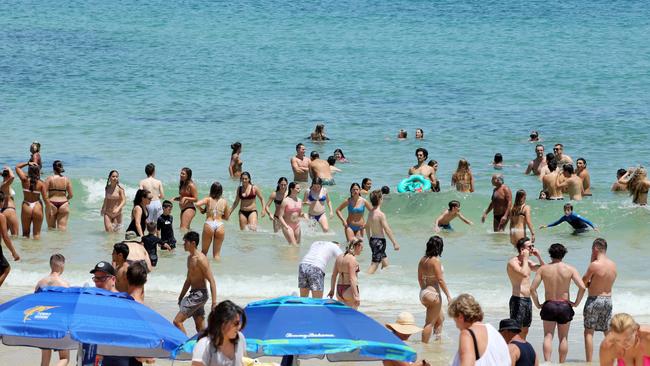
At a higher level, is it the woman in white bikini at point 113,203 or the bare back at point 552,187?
the bare back at point 552,187

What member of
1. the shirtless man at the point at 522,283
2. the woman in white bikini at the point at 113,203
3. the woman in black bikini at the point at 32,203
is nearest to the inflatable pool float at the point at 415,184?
the woman in white bikini at the point at 113,203

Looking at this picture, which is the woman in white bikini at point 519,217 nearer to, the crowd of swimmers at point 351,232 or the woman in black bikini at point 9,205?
the crowd of swimmers at point 351,232

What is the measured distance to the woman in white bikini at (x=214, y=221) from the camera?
599 inches

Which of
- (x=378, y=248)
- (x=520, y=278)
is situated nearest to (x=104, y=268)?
(x=520, y=278)

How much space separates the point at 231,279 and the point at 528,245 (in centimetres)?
538

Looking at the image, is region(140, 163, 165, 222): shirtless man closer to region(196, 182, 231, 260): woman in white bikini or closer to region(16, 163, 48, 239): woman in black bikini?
region(196, 182, 231, 260): woman in white bikini

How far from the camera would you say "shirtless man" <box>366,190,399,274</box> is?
14648 mm

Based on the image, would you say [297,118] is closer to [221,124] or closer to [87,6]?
[221,124]

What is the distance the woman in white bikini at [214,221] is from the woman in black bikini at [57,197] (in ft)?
8.08

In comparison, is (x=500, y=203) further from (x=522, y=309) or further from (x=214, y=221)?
(x=522, y=309)

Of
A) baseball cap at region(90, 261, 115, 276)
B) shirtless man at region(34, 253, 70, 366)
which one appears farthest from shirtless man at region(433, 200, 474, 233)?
baseball cap at region(90, 261, 115, 276)

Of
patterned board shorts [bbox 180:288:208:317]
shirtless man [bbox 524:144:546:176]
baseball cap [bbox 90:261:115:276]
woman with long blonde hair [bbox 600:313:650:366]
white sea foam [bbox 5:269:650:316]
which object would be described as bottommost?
white sea foam [bbox 5:269:650:316]

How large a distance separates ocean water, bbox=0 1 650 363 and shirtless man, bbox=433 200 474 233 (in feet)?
1.03

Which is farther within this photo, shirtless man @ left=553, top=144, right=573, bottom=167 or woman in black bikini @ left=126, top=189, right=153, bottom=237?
shirtless man @ left=553, top=144, right=573, bottom=167
